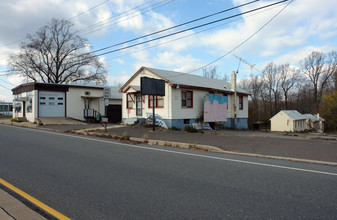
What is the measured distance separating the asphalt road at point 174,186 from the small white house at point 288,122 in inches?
1076

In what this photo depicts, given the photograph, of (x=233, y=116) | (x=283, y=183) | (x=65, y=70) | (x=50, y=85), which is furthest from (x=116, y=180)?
(x=65, y=70)

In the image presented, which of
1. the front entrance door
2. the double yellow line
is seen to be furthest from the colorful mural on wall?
the double yellow line

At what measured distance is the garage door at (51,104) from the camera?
81.9ft

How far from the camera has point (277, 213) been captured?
3764 mm

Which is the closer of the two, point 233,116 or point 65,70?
point 233,116

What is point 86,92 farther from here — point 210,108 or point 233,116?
point 233,116

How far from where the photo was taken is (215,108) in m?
21.3

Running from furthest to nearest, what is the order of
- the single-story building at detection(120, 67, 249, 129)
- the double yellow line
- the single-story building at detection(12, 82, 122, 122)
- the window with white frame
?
1. the single-story building at detection(12, 82, 122, 122)
2. the window with white frame
3. the single-story building at detection(120, 67, 249, 129)
4. the double yellow line

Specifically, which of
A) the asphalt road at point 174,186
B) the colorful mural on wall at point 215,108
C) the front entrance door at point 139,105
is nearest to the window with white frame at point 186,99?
the colorful mural on wall at point 215,108

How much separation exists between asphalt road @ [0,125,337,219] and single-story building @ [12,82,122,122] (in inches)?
679

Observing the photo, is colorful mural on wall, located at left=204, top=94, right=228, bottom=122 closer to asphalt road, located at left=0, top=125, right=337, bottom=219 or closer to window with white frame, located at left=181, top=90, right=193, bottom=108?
window with white frame, located at left=181, top=90, right=193, bottom=108

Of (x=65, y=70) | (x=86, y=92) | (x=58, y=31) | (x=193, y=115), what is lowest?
(x=193, y=115)

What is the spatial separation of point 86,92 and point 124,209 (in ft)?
84.7

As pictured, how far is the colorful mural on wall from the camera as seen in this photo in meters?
20.6
